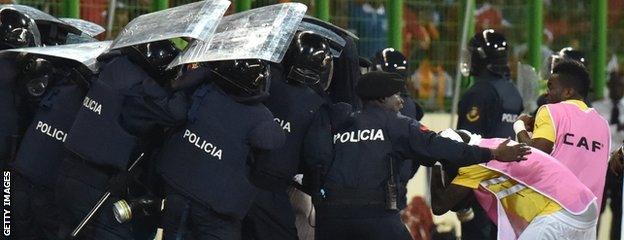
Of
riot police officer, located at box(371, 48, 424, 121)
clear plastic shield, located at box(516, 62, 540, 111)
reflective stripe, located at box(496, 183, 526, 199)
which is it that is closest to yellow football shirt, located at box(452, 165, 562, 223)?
reflective stripe, located at box(496, 183, 526, 199)

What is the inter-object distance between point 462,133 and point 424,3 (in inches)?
193

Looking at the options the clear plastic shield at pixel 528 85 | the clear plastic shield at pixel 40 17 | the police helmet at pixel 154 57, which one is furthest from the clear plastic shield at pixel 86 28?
the clear plastic shield at pixel 528 85

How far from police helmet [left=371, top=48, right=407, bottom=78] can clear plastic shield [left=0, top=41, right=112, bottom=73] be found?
92.1 inches

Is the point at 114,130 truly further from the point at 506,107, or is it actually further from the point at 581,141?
the point at 506,107

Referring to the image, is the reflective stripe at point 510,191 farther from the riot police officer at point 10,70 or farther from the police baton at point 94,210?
the riot police officer at point 10,70

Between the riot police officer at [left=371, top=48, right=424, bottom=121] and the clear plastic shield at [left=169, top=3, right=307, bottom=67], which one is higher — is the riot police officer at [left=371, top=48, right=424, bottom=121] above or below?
below

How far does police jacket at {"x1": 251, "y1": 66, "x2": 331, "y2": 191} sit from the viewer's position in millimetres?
9250

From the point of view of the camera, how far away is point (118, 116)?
9258 millimetres

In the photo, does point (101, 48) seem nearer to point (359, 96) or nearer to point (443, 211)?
point (359, 96)

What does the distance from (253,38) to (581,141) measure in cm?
223

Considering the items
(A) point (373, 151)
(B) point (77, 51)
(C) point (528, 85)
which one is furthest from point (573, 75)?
(C) point (528, 85)

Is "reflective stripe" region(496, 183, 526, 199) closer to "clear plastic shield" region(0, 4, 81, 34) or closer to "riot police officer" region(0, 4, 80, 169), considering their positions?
"riot police officer" region(0, 4, 80, 169)

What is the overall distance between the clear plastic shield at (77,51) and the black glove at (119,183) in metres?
0.70

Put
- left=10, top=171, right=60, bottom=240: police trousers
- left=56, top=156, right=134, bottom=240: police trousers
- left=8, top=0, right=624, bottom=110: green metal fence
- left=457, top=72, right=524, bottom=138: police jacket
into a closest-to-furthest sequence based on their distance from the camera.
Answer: left=56, top=156, right=134, bottom=240: police trousers
left=10, top=171, right=60, bottom=240: police trousers
left=457, top=72, right=524, bottom=138: police jacket
left=8, top=0, right=624, bottom=110: green metal fence
